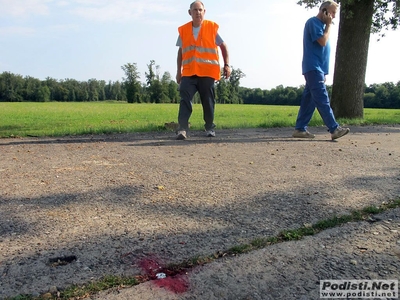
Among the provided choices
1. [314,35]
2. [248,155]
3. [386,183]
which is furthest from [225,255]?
[314,35]

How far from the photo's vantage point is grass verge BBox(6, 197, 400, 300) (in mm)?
1540

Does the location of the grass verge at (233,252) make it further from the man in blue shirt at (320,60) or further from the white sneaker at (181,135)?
the white sneaker at (181,135)

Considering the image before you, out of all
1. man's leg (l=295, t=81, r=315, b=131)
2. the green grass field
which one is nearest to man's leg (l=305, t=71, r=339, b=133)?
man's leg (l=295, t=81, r=315, b=131)

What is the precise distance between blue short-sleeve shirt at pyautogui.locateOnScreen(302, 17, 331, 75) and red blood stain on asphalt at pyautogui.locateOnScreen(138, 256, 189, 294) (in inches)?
194

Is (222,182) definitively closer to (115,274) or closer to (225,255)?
(225,255)

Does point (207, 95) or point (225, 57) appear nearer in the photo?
point (207, 95)

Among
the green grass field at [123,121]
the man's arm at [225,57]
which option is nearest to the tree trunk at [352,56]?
the green grass field at [123,121]

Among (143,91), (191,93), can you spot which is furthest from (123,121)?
(143,91)

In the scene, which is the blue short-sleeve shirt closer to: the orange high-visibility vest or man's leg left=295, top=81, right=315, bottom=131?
man's leg left=295, top=81, right=315, bottom=131

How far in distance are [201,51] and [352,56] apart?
17.0ft

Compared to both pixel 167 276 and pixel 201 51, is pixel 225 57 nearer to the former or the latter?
pixel 201 51

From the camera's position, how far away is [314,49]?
235 inches

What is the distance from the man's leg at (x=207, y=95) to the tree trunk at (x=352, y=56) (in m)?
4.76

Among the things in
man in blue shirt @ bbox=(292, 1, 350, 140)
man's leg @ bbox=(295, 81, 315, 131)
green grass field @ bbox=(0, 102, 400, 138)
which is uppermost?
man in blue shirt @ bbox=(292, 1, 350, 140)
